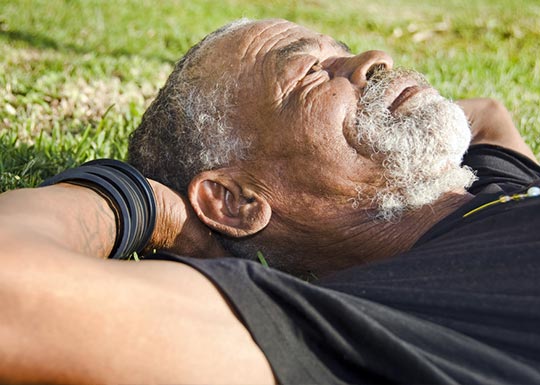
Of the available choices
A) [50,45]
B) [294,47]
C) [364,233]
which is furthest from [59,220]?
[50,45]

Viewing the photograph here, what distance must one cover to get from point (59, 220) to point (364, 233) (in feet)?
4.19

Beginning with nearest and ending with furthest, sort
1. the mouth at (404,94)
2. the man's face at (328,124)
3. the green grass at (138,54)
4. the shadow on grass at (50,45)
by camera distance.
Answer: the man's face at (328,124), the mouth at (404,94), the green grass at (138,54), the shadow on grass at (50,45)

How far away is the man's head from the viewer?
323cm

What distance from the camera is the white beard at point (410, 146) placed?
3.22 metres

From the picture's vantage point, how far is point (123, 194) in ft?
9.54

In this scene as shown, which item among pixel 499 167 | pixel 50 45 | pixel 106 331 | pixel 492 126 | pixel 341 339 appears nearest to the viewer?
pixel 106 331

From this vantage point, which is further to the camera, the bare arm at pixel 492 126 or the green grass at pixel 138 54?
the green grass at pixel 138 54

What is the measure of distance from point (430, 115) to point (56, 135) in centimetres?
240

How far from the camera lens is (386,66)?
346 centimetres

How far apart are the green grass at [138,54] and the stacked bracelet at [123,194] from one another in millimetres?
1131

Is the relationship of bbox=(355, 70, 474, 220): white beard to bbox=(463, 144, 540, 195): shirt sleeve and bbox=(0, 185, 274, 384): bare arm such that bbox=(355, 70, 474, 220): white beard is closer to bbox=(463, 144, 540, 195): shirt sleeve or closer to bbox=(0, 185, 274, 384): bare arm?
bbox=(463, 144, 540, 195): shirt sleeve

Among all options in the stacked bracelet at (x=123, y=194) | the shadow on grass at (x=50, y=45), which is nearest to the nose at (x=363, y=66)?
the stacked bracelet at (x=123, y=194)

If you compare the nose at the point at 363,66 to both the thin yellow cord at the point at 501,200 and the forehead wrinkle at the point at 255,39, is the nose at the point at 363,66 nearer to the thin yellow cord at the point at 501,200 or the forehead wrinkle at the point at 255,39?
the forehead wrinkle at the point at 255,39

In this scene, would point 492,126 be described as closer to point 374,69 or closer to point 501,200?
point 374,69
